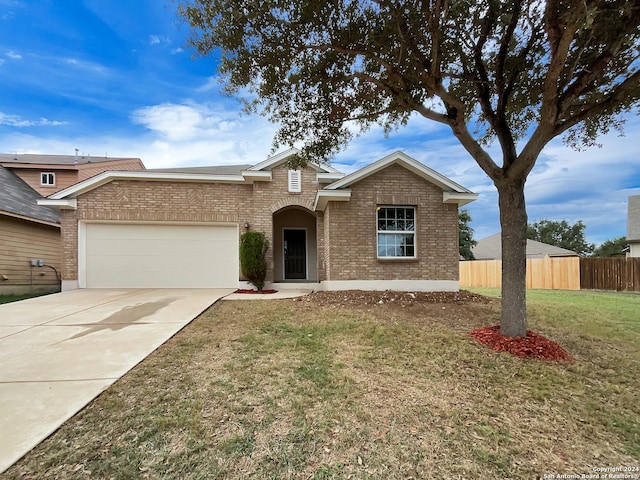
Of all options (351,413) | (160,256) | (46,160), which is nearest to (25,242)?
(160,256)

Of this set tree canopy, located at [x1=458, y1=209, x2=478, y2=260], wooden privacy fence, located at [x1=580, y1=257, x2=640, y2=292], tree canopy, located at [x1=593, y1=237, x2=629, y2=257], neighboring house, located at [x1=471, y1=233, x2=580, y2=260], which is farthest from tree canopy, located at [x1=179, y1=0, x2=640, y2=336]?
tree canopy, located at [x1=593, y1=237, x2=629, y2=257]

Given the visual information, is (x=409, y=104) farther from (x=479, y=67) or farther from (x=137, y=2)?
(x=137, y=2)

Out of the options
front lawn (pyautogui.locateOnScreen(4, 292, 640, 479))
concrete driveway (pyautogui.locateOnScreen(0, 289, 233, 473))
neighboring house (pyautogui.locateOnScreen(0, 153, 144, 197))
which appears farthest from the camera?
neighboring house (pyautogui.locateOnScreen(0, 153, 144, 197))

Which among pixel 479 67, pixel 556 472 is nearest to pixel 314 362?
pixel 556 472

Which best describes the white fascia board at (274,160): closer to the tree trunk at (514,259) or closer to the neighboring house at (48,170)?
the tree trunk at (514,259)

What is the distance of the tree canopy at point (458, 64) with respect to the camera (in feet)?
14.6

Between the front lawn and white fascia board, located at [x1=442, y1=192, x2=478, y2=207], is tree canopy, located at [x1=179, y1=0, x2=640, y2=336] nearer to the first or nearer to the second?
the front lawn

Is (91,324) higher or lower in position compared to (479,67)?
lower

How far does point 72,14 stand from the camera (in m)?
7.73

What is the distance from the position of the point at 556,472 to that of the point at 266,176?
10.6 m

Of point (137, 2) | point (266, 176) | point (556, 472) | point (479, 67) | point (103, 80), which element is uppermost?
point (103, 80)

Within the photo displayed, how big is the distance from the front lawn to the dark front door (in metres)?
8.18

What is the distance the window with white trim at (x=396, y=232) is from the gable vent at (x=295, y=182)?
3413 millimetres

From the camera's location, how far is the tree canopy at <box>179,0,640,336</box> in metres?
4.45
